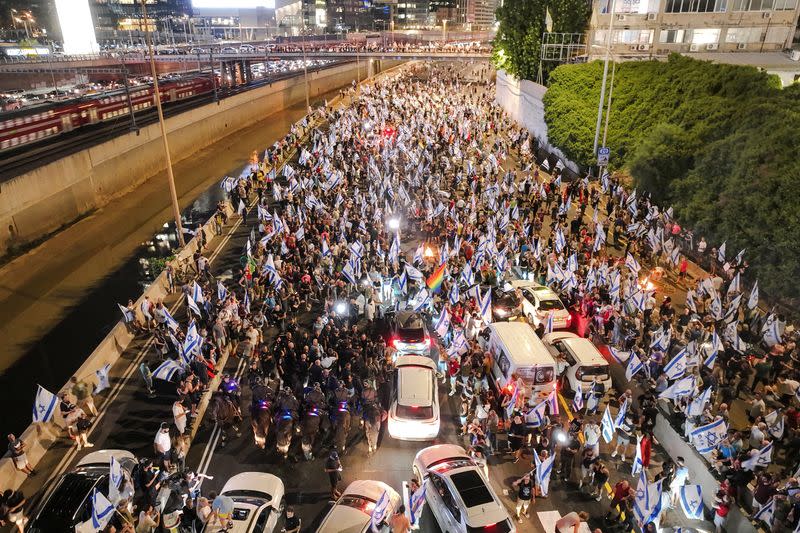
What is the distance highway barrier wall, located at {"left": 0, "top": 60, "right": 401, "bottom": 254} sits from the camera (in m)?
29.0

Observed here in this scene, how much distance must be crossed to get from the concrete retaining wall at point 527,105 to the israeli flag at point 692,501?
107 ft

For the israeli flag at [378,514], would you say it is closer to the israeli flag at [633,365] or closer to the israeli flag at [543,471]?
the israeli flag at [543,471]

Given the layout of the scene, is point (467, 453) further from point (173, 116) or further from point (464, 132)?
point (173, 116)

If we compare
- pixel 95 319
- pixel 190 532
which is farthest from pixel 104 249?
pixel 190 532

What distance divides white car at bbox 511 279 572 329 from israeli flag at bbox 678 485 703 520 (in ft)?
24.0

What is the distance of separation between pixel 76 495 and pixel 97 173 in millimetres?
33378

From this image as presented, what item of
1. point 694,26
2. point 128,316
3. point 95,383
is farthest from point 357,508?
point 694,26

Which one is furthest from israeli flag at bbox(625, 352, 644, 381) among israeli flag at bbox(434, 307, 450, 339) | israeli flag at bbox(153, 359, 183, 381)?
israeli flag at bbox(153, 359, 183, 381)

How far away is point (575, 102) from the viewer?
3888 centimetres

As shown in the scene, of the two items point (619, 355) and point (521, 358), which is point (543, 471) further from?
point (619, 355)

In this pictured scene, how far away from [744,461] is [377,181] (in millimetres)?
22195

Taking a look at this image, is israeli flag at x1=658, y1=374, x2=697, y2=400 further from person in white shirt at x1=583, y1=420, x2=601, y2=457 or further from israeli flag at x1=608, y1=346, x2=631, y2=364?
israeli flag at x1=608, y1=346, x2=631, y2=364

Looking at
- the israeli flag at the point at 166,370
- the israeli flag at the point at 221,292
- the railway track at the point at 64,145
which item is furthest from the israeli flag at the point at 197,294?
the railway track at the point at 64,145

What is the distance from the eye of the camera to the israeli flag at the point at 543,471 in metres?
11.7
